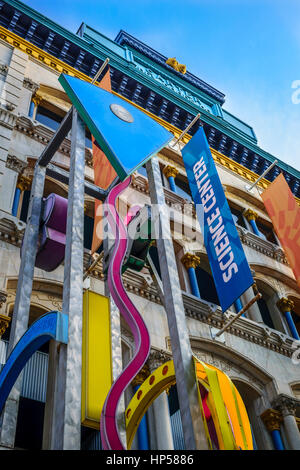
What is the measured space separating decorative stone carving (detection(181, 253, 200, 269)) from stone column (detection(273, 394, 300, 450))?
13.2 ft

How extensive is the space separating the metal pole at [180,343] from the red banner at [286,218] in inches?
346

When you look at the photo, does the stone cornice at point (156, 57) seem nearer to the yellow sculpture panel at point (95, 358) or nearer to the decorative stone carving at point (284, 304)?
the decorative stone carving at point (284, 304)

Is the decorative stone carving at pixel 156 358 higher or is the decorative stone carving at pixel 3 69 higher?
the decorative stone carving at pixel 3 69

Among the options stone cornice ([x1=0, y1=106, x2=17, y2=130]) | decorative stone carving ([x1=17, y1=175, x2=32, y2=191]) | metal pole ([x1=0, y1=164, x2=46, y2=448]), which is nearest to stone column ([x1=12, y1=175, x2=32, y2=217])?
decorative stone carving ([x1=17, y1=175, x2=32, y2=191])

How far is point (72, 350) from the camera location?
379 cm

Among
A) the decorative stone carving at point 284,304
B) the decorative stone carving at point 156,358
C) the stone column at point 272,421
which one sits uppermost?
the decorative stone carving at point 284,304

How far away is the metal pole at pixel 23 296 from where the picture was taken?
4.37m

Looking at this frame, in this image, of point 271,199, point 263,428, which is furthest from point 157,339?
point 271,199

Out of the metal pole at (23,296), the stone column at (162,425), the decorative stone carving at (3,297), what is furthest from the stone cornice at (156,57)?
the metal pole at (23,296)

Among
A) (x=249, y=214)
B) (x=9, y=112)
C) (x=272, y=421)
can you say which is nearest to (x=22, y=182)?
(x=9, y=112)

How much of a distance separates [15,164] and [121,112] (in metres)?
6.07

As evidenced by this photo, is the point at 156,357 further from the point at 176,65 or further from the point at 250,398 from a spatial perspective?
the point at 176,65

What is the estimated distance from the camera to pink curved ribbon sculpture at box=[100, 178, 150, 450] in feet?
13.0

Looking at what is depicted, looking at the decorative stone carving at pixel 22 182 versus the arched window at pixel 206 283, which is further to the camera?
the arched window at pixel 206 283
